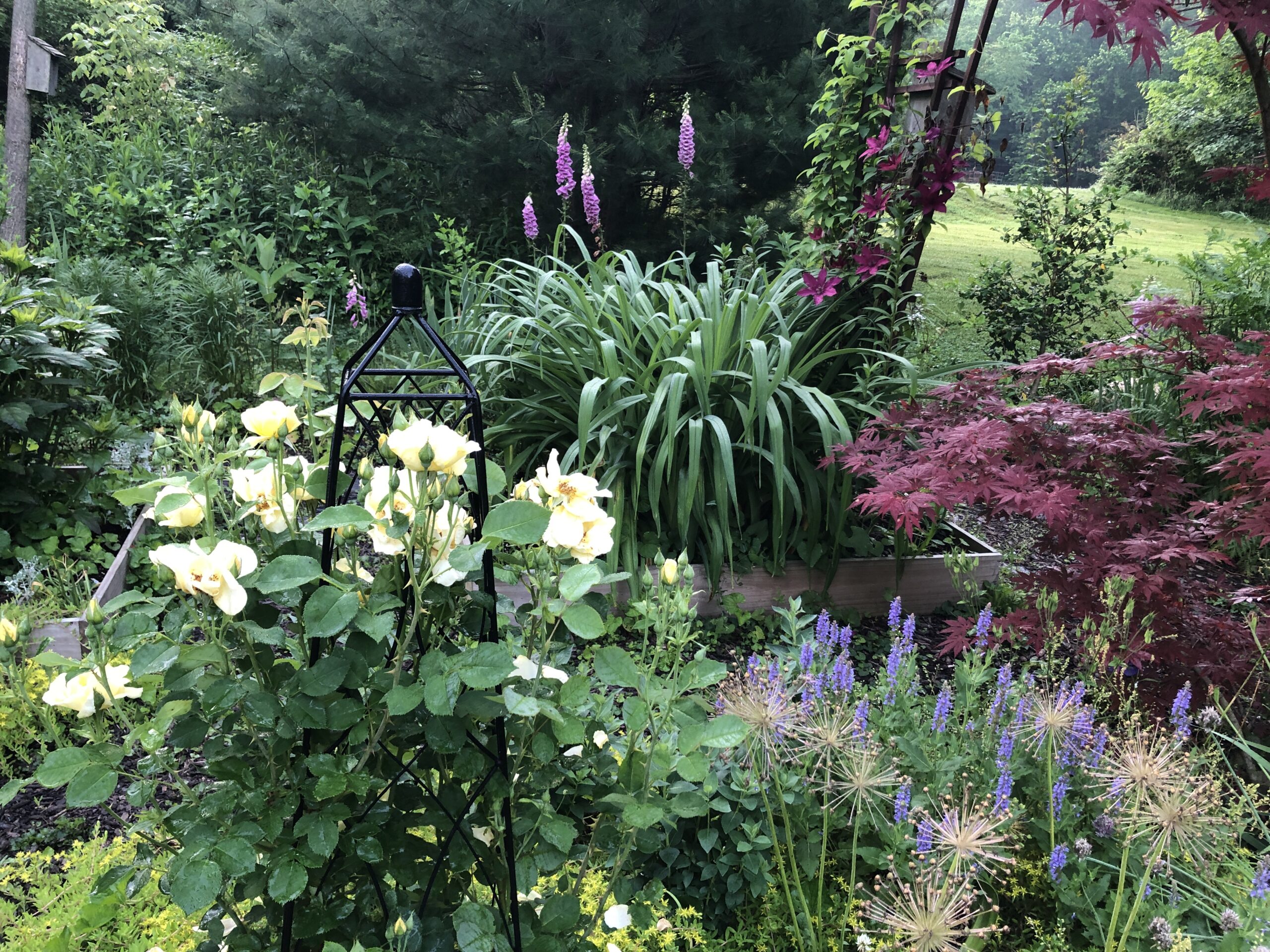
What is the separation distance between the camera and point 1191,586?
195cm

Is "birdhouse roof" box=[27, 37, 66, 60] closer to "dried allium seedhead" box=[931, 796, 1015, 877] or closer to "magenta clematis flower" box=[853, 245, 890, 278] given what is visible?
"magenta clematis flower" box=[853, 245, 890, 278]

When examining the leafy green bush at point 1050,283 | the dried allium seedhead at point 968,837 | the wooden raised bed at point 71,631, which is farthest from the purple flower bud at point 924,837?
the leafy green bush at point 1050,283

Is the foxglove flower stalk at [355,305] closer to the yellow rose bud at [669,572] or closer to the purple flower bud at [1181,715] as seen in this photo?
the yellow rose bud at [669,572]

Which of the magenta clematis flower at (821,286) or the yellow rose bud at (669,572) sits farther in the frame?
the magenta clematis flower at (821,286)

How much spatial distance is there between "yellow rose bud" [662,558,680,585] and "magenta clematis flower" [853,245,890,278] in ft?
7.13

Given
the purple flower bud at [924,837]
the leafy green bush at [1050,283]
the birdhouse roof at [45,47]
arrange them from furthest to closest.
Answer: the leafy green bush at [1050,283] < the birdhouse roof at [45,47] < the purple flower bud at [924,837]

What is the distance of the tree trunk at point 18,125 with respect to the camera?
174 inches

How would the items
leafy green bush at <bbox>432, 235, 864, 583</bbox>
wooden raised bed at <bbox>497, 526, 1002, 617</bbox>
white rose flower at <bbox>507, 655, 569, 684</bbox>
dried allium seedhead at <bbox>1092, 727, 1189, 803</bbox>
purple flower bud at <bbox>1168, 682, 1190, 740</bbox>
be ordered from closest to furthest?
1. white rose flower at <bbox>507, 655, 569, 684</bbox>
2. dried allium seedhead at <bbox>1092, 727, 1189, 803</bbox>
3. purple flower bud at <bbox>1168, 682, 1190, 740</bbox>
4. leafy green bush at <bbox>432, 235, 864, 583</bbox>
5. wooden raised bed at <bbox>497, 526, 1002, 617</bbox>

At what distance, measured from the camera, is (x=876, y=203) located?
2848 millimetres

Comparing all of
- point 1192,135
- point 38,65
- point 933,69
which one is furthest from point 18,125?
point 1192,135

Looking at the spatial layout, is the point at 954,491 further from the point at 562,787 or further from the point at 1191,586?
the point at 562,787

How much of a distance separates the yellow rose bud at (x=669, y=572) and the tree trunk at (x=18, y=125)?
4.94 meters

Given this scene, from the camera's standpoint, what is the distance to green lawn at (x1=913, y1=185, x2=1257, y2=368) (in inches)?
343

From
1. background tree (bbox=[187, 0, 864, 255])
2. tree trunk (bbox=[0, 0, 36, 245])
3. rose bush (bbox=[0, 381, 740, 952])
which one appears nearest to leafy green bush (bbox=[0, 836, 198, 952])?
rose bush (bbox=[0, 381, 740, 952])
